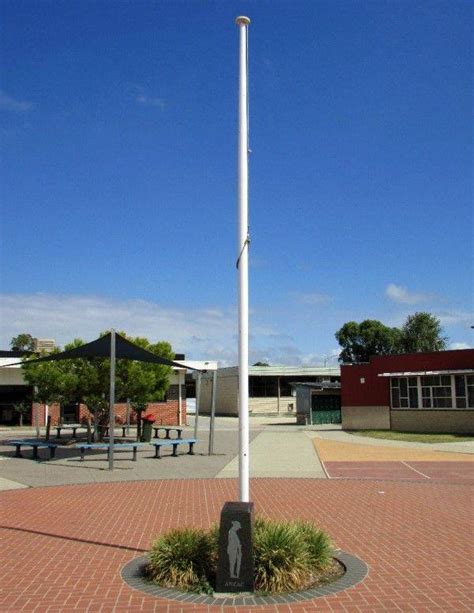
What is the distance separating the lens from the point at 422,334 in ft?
251

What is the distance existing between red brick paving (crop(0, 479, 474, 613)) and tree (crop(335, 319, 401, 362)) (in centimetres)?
7128

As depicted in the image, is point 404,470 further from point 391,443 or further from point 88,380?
point 88,380

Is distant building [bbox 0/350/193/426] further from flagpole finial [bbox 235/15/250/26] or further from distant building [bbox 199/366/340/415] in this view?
flagpole finial [bbox 235/15/250/26]

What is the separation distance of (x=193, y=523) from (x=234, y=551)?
318 centimetres

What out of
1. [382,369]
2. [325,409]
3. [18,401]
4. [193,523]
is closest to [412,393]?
[382,369]

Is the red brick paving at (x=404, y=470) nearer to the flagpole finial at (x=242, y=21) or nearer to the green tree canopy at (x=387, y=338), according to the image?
the flagpole finial at (x=242, y=21)

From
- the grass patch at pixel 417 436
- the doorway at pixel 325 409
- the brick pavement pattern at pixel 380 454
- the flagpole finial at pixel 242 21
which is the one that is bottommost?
the brick pavement pattern at pixel 380 454

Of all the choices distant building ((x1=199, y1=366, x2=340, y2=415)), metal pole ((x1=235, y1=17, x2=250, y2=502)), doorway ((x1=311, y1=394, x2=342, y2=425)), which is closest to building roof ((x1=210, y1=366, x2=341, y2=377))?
distant building ((x1=199, y1=366, x2=340, y2=415))

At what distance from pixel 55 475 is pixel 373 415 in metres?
18.6

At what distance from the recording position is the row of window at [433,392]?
26109 mm

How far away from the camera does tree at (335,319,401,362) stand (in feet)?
269

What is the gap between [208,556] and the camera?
6043 mm

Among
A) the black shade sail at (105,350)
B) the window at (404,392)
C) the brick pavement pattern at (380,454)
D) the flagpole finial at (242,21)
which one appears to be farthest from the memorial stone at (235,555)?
the window at (404,392)

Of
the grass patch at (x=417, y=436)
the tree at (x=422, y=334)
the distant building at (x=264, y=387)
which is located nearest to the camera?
the grass patch at (x=417, y=436)
